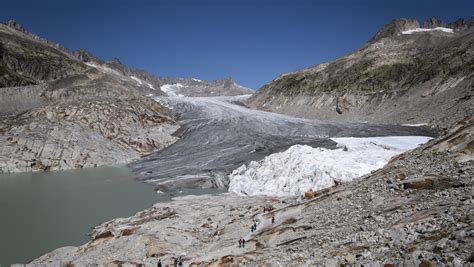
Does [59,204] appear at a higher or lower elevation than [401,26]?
lower

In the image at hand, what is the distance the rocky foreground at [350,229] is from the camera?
7.73m

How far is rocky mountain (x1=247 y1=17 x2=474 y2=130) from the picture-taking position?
149 ft

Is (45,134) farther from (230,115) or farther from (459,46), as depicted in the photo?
(459,46)

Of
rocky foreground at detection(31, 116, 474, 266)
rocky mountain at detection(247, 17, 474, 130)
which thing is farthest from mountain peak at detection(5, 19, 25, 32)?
rocky foreground at detection(31, 116, 474, 266)

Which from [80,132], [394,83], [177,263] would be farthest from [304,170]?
[394,83]

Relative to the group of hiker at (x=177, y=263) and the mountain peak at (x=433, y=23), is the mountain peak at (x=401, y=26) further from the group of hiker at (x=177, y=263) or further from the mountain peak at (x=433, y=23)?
the group of hiker at (x=177, y=263)

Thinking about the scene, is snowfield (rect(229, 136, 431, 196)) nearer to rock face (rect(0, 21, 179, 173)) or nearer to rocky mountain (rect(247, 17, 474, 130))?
rocky mountain (rect(247, 17, 474, 130))

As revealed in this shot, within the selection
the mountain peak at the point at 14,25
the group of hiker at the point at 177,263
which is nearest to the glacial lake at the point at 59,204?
the group of hiker at the point at 177,263

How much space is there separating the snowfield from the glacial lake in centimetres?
357

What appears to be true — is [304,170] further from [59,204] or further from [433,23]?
[433,23]

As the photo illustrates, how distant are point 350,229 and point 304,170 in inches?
520

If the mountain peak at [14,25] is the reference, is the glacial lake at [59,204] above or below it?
below

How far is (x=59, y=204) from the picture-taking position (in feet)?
83.8

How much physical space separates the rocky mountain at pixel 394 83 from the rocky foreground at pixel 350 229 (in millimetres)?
30352
